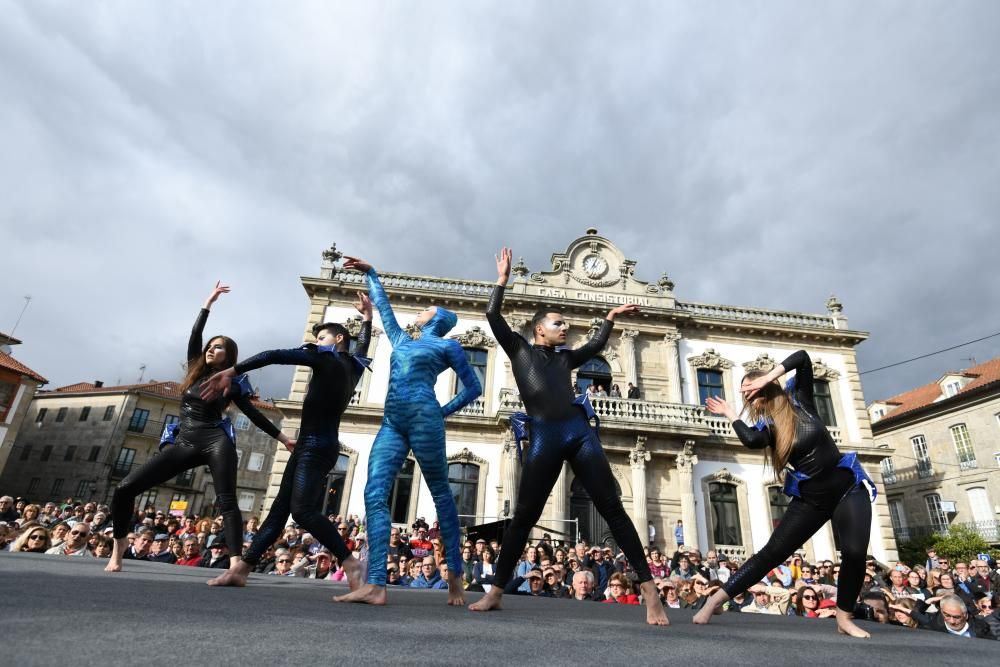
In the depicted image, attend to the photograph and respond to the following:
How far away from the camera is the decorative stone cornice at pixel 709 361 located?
66.0 feet

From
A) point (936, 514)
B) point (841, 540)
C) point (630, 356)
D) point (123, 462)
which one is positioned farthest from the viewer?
point (123, 462)

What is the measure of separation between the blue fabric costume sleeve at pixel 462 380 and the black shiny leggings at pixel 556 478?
2.17ft

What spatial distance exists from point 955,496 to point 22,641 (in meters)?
36.1

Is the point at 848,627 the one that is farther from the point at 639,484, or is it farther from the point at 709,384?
the point at 709,384

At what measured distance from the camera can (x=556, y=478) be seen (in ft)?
11.7

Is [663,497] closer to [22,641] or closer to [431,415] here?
[431,415]

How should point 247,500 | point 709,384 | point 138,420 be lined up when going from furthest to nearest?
point 247,500, point 138,420, point 709,384

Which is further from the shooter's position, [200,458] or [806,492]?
[200,458]

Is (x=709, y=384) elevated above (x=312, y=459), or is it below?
above

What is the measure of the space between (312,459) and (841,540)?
366cm

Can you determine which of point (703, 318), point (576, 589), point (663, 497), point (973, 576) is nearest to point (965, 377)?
point (703, 318)

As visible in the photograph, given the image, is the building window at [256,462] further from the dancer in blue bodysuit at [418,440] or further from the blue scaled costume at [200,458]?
the dancer in blue bodysuit at [418,440]

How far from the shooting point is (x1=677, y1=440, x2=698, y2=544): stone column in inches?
643

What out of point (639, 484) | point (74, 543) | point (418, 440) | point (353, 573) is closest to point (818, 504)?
point (418, 440)
